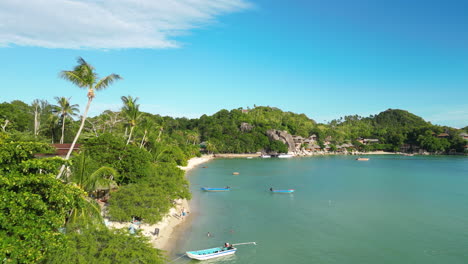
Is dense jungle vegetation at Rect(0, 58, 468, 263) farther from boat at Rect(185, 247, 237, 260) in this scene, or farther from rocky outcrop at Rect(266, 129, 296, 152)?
rocky outcrop at Rect(266, 129, 296, 152)

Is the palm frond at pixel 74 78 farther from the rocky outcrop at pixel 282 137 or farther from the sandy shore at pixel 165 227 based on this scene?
the rocky outcrop at pixel 282 137

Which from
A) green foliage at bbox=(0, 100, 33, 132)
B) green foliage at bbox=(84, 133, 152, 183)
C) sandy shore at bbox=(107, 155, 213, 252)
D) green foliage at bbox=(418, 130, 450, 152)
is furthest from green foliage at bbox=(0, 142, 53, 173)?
green foliage at bbox=(418, 130, 450, 152)

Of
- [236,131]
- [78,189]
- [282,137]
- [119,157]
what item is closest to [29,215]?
[78,189]

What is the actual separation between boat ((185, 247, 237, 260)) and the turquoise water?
388 mm

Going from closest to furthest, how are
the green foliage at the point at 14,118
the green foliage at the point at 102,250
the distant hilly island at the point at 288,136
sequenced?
the green foliage at the point at 102,250, the green foliage at the point at 14,118, the distant hilly island at the point at 288,136

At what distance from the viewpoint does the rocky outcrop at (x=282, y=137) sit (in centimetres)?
10412

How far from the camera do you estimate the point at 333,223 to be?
79.6 feet

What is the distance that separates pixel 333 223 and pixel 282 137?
83.2 meters

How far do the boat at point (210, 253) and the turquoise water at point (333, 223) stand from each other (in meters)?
0.39

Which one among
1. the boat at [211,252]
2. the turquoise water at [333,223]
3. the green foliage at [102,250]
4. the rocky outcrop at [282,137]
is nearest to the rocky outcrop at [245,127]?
the rocky outcrop at [282,137]

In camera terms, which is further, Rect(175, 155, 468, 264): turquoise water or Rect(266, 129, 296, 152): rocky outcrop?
Rect(266, 129, 296, 152): rocky outcrop

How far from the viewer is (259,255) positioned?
1752 cm

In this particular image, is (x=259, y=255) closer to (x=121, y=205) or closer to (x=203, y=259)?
(x=203, y=259)

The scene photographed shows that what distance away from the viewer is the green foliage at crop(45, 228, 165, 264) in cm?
899
